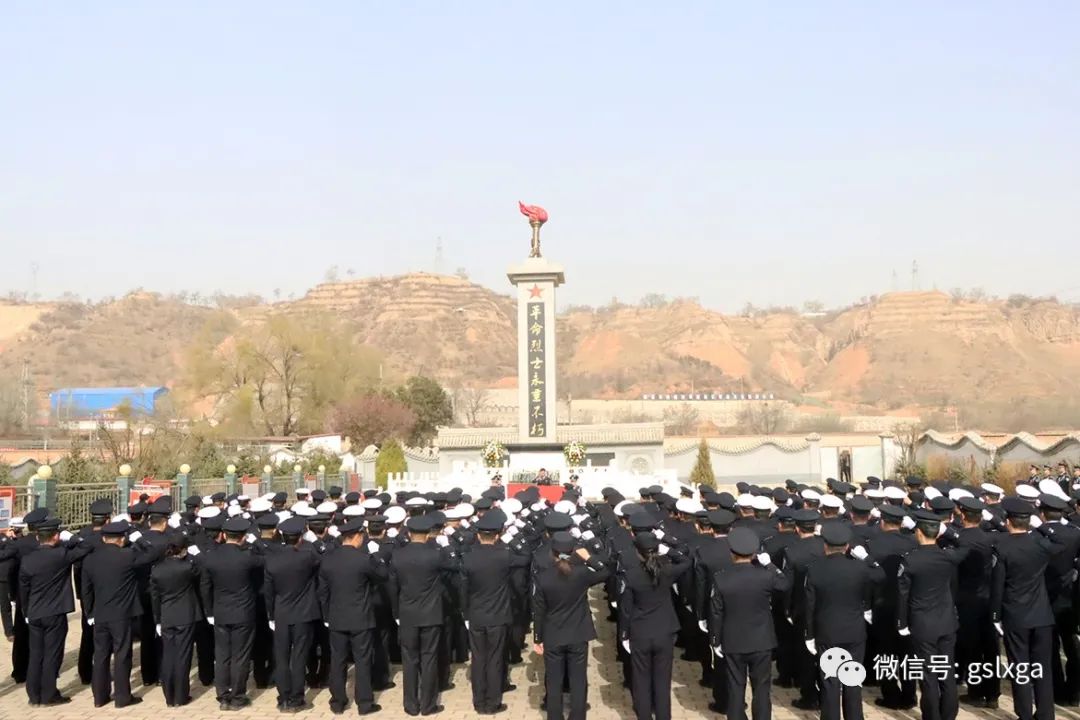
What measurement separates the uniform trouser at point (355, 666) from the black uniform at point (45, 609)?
7.81ft

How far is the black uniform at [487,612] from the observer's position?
7168 millimetres

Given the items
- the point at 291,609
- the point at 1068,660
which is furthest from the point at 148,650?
the point at 1068,660

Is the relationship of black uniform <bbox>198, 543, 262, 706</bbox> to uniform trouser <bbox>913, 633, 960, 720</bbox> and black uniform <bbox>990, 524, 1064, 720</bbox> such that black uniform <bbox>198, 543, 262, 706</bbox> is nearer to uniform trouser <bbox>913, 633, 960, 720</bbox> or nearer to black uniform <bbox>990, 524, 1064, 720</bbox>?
uniform trouser <bbox>913, 633, 960, 720</bbox>

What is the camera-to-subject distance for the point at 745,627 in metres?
6.32

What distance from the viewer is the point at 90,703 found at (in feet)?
25.8

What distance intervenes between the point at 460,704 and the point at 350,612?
4.43 feet

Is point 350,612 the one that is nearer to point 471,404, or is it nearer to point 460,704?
point 460,704

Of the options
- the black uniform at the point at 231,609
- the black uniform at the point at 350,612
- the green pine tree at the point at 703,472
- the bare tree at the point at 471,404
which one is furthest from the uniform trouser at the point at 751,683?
the bare tree at the point at 471,404

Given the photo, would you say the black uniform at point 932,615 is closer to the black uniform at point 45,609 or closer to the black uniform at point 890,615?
the black uniform at point 890,615

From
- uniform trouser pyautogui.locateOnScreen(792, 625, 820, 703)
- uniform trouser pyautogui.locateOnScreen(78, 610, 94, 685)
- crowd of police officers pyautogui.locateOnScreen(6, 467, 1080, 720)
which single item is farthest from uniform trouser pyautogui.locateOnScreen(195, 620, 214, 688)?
uniform trouser pyautogui.locateOnScreen(792, 625, 820, 703)

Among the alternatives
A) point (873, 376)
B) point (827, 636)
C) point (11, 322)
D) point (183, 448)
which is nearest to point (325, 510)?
point (827, 636)

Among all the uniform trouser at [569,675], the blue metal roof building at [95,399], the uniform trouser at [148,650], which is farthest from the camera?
the blue metal roof building at [95,399]

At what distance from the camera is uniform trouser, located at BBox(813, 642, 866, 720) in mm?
6434

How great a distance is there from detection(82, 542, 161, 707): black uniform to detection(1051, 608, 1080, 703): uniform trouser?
7.65 m
